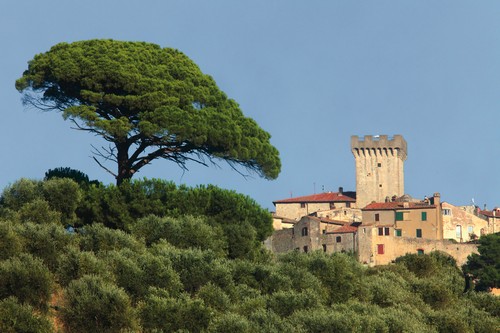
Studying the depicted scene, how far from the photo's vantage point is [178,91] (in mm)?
51469

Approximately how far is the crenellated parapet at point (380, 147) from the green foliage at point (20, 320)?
91116mm

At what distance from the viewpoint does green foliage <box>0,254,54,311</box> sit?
3116 cm

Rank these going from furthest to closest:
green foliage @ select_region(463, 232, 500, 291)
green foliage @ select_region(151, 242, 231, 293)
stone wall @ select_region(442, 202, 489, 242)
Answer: stone wall @ select_region(442, 202, 489, 242), green foliage @ select_region(463, 232, 500, 291), green foliage @ select_region(151, 242, 231, 293)

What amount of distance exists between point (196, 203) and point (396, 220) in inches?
2144

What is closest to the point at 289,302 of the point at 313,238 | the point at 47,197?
the point at 47,197

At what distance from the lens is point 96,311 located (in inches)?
1203

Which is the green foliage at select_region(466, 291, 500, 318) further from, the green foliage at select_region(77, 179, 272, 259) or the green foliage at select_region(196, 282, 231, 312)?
the green foliage at select_region(196, 282, 231, 312)

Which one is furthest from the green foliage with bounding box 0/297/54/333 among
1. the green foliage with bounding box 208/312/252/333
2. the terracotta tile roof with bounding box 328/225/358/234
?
the terracotta tile roof with bounding box 328/225/358/234

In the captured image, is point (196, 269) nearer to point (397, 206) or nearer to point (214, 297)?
point (214, 297)

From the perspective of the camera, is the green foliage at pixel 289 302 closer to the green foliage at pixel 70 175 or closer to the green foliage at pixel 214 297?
the green foliage at pixel 214 297

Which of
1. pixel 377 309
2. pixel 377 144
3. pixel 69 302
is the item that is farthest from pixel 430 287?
pixel 377 144

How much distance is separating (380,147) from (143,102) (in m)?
71.1

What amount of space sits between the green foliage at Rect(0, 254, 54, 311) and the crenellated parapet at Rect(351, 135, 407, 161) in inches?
3482

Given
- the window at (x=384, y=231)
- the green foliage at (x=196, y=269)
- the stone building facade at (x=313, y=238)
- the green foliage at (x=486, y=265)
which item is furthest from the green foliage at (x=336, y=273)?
the window at (x=384, y=231)
